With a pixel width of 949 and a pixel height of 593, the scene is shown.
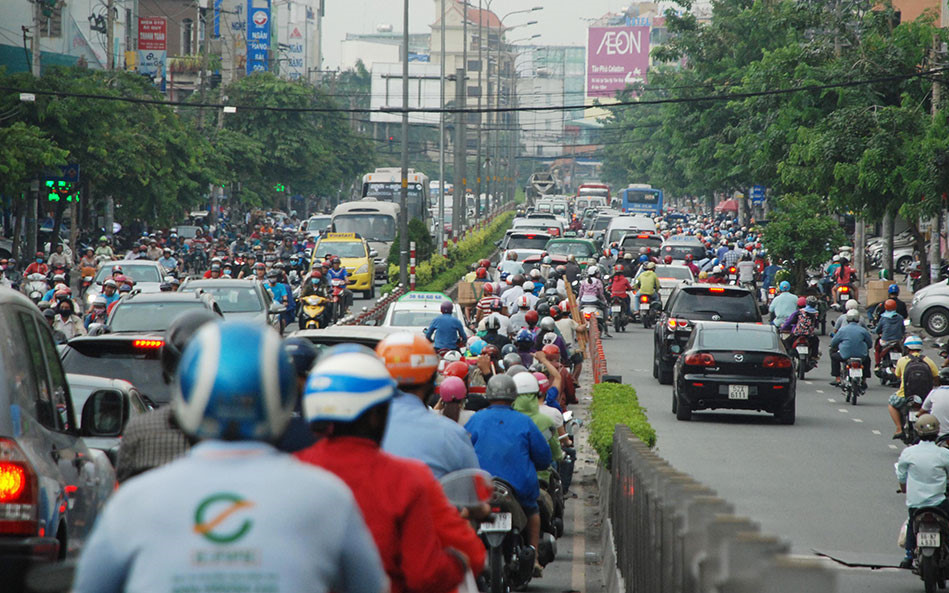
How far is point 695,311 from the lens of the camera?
2459cm

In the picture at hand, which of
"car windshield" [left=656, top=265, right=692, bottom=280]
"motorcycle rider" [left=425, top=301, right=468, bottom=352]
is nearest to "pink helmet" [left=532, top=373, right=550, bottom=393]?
"motorcycle rider" [left=425, top=301, right=468, bottom=352]

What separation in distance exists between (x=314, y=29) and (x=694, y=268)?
153 metres

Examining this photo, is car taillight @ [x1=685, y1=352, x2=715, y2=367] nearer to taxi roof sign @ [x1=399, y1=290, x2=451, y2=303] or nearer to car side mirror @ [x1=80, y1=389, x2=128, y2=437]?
taxi roof sign @ [x1=399, y1=290, x2=451, y2=303]

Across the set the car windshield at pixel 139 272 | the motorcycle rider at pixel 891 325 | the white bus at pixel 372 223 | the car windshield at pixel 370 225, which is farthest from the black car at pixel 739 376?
the car windshield at pixel 370 225

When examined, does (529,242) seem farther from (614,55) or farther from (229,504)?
(614,55)

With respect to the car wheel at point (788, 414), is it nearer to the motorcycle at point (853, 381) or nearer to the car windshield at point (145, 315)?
the motorcycle at point (853, 381)

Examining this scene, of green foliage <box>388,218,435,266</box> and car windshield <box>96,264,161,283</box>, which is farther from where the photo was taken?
green foliage <box>388,218,435,266</box>

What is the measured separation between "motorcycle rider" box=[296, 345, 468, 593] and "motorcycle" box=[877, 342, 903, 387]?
70.3 ft

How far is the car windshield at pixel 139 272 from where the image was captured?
3141 cm

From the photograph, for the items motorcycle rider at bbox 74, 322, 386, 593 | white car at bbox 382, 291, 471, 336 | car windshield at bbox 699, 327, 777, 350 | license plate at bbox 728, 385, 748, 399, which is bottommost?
license plate at bbox 728, 385, 748, 399

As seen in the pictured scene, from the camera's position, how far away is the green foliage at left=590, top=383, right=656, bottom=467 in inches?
534

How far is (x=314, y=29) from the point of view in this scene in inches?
7411

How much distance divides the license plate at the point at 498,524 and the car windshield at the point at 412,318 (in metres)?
13.4

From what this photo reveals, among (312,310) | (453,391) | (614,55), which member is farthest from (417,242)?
(614,55)
